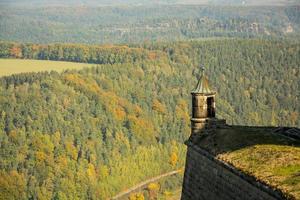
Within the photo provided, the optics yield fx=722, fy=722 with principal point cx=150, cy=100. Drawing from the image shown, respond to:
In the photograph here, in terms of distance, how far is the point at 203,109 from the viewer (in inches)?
2395

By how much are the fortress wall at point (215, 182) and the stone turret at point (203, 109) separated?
2.29m

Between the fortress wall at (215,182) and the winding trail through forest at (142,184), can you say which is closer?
the fortress wall at (215,182)

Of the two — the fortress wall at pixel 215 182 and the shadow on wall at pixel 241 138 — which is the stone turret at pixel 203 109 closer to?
the shadow on wall at pixel 241 138

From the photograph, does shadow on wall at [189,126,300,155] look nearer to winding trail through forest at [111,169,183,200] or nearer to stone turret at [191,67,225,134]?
stone turret at [191,67,225,134]

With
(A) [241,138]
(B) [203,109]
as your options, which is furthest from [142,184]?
(A) [241,138]

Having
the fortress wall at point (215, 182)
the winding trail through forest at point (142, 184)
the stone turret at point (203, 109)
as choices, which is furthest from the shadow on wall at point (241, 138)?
the winding trail through forest at point (142, 184)

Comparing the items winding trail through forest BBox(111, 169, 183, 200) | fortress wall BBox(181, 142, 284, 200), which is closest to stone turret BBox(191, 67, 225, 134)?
fortress wall BBox(181, 142, 284, 200)

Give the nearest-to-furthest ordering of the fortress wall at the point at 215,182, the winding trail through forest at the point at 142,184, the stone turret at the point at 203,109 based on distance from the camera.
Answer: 1. the fortress wall at the point at 215,182
2. the stone turret at the point at 203,109
3. the winding trail through forest at the point at 142,184

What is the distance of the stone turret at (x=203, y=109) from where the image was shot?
198ft

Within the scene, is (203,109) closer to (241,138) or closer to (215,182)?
(241,138)

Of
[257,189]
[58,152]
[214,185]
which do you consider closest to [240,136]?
[214,185]

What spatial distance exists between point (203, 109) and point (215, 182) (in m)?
10.2

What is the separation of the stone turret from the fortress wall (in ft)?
7.52

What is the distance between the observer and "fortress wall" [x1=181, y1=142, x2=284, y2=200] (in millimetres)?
44709
